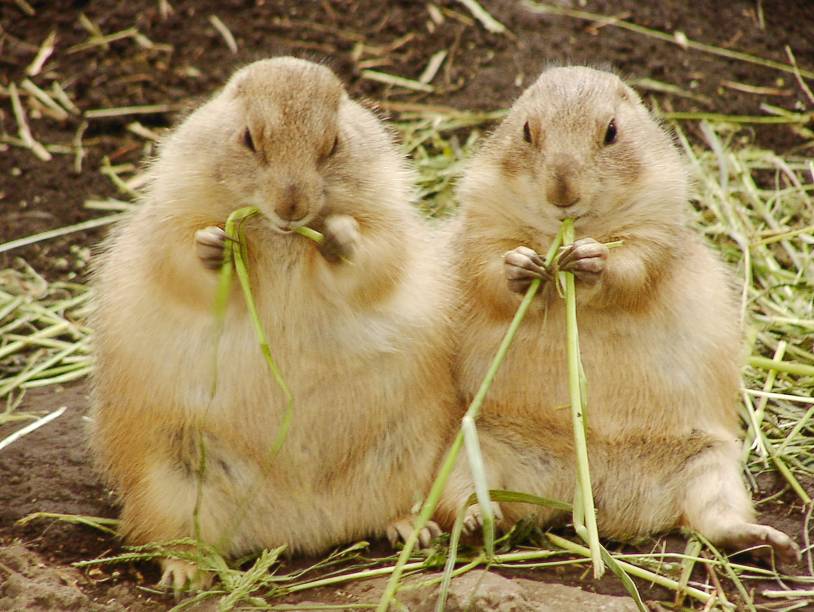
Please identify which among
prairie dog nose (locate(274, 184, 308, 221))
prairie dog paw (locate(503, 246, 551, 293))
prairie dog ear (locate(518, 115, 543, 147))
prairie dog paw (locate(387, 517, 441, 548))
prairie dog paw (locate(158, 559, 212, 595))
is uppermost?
prairie dog ear (locate(518, 115, 543, 147))

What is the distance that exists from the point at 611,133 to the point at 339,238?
1.58 m

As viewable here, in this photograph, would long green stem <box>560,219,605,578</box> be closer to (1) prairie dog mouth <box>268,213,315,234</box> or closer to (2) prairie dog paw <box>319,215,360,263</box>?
(2) prairie dog paw <box>319,215,360,263</box>

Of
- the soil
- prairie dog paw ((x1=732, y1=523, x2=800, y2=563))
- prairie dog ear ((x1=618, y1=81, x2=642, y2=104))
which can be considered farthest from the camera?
the soil

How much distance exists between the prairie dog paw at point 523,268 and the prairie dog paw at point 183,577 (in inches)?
79.9

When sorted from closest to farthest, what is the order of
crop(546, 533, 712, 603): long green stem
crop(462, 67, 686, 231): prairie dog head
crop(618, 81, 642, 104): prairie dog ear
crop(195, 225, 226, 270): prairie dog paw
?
crop(195, 225, 226, 270): prairie dog paw → crop(546, 533, 712, 603): long green stem → crop(462, 67, 686, 231): prairie dog head → crop(618, 81, 642, 104): prairie dog ear

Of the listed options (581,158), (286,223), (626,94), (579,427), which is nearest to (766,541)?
(579,427)

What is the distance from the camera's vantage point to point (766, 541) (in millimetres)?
5969

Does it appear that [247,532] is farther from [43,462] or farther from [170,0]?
[170,0]

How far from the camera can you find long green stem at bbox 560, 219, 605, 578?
542 centimetres

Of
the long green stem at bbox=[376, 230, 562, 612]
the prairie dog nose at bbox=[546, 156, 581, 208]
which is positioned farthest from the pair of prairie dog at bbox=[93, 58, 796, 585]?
the long green stem at bbox=[376, 230, 562, 612]

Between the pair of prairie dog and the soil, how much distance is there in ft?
9.03

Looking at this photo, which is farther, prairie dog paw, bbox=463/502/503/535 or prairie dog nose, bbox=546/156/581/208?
prairie dog paw, bbox=463/502/503/535

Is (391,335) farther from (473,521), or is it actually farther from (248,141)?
(248,141)

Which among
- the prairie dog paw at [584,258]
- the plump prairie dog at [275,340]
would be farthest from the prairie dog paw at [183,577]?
the prairie dog paw at [584,258]
